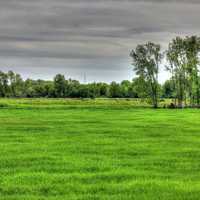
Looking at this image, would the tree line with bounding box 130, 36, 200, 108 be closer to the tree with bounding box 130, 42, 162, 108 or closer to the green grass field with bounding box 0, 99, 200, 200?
the tree with bounding box 130, 42, 162, 108

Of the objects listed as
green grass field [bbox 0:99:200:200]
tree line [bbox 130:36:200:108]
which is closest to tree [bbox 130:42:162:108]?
tree line [bbox 130:36:200:108]

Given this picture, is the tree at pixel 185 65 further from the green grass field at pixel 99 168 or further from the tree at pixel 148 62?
the green grass field at pixel 99 168

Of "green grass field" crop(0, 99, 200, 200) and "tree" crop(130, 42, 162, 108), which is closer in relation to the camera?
"green grass field" crop(0, 99, 200, 200)

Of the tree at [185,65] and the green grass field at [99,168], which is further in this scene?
the tree at [185,65]

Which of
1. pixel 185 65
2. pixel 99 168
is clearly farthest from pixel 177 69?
pixel 99 168

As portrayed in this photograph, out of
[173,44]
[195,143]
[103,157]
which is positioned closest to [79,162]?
[103,157]

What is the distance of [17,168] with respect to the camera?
59.5ft

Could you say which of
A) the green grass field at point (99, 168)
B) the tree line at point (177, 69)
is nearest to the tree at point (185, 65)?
the tree line at point (177, 69)

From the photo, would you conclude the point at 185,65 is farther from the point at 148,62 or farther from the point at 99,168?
the point at 99,168

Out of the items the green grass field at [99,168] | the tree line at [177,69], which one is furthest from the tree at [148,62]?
the green grass field at [99,168]

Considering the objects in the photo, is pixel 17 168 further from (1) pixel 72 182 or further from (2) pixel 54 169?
(1) pixel 72 182

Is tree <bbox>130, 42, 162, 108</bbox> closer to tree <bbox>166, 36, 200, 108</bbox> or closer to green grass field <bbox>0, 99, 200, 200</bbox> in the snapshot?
tree <bbox>166, 36, 200, 108</bbox>

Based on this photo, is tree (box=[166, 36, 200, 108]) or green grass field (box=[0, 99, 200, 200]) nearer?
green grass field (box=[0, 99, 200, 200])

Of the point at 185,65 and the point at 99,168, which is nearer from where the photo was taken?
the point at 99,168
